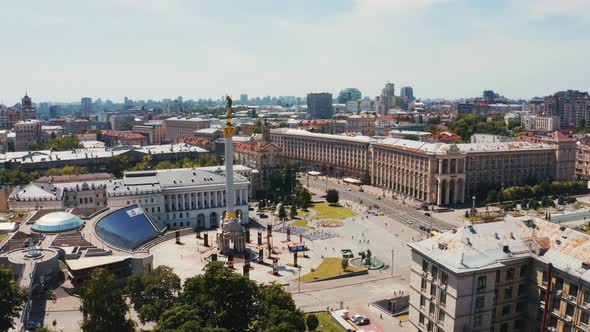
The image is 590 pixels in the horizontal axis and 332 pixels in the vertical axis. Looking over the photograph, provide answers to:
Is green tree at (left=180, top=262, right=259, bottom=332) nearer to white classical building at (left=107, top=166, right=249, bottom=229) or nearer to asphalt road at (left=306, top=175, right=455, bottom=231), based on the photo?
white classical building at (left=107, top=166, right=249, bottom=229)

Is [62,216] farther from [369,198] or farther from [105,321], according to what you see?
[369,198]

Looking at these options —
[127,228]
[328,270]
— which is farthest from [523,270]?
[127,228]

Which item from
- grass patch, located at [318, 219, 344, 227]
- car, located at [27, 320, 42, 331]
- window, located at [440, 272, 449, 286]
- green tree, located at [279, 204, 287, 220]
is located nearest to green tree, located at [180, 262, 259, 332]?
car, located at [27, 320, 42, 331]

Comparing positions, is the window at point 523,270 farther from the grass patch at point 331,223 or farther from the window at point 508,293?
the grass patch at point 331,223

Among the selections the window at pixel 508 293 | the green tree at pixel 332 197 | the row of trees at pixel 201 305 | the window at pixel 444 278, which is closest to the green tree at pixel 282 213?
the green tree at pixel 332 197

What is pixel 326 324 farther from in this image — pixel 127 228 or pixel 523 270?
pixel 127 228

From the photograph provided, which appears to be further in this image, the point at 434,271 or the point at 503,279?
the point at 434,271
